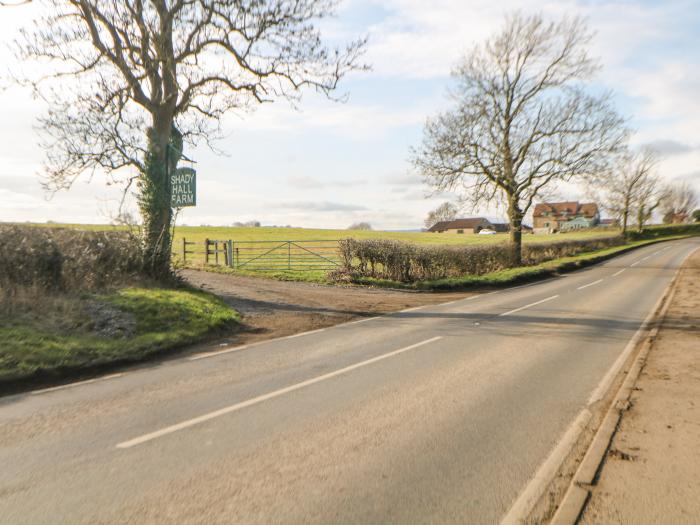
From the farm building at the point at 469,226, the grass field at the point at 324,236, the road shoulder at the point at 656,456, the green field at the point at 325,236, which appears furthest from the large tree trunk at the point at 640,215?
the road shoulder at the point at 656,456

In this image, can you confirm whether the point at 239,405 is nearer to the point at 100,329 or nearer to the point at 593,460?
the point at 593,460

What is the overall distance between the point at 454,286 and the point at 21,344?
705 inches

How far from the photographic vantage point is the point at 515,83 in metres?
33.7

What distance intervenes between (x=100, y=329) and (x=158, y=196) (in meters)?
6.52

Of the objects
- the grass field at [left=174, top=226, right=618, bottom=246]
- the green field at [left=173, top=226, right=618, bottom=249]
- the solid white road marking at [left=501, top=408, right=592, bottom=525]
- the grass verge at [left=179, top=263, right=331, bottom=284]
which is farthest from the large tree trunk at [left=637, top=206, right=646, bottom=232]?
the solid white road marking at [left=501, top=408, right=592, bottom=525]

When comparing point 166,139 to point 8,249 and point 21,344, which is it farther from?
point 21,344

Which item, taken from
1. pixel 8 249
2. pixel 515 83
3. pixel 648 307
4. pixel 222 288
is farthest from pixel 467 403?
pixel 515 83

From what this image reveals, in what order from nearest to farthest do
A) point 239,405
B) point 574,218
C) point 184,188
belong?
1. point 239,405
2. point 184,188
3. point 574,218

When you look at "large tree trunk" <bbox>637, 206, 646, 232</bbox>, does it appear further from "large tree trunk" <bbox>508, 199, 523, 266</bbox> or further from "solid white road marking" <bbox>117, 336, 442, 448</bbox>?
"solid white road marking" <bbox>117, 336, 442, 448</bbox>

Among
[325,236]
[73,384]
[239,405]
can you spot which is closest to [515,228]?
[239,405]

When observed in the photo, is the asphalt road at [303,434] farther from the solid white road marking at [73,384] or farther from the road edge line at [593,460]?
the road edge line at [593,460]

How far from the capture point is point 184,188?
16.0m

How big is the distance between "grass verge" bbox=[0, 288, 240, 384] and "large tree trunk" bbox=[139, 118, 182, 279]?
200 centimetres

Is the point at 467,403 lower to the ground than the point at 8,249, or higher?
lower
